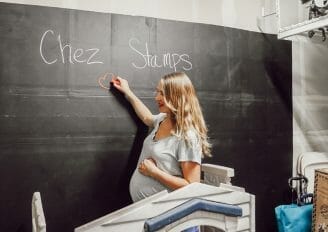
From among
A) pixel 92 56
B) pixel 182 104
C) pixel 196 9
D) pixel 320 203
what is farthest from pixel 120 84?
pixel 320 203

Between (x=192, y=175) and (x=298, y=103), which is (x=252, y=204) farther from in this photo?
(x=298, y=103)

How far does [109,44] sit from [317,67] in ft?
5.48

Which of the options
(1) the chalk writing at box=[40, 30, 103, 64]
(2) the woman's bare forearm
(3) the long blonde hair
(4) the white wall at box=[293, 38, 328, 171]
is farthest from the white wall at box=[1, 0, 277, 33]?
(3) the long blonde hair

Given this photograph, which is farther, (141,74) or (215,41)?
(215,41)

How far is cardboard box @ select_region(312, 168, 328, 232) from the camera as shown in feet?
7.00

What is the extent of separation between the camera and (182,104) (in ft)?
5.49

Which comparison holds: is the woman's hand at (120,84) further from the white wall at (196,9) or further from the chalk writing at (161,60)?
the white wall at (196,9)

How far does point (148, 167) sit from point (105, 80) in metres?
0.63

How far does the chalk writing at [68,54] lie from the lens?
1869 mm

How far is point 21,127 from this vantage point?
1814mm

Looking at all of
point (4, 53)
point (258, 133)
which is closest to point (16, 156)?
point (4, 53)

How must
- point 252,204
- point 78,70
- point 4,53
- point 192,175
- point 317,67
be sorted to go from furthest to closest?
point 317,67 → point 78,70 → point 4,53 → point 192,175 → point 252,204

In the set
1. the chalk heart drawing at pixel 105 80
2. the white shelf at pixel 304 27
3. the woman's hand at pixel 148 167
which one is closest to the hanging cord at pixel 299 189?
the white shelf at pixel 304 27

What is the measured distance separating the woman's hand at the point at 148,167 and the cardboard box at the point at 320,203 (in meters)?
1.15
